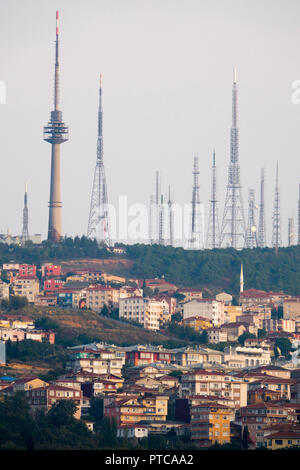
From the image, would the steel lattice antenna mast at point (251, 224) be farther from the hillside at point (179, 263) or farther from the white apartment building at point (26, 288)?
the white apartment building at point (26, 288)

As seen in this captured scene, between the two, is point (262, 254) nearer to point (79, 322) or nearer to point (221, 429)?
point (79, 322)

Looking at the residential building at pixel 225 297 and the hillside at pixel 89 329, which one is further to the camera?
the residential building at pixel 225 297

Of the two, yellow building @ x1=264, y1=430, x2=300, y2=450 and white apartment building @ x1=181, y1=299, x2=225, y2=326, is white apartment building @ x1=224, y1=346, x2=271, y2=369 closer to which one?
white apartment building @ x1=181, y1=299, x2=225, y2=326

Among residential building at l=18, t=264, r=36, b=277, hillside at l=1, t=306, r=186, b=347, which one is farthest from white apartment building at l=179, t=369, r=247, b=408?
residential building at l=18, t=264, r=36, b=277

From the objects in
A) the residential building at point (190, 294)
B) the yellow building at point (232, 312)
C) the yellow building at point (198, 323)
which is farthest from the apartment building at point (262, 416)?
the residential building at point (190, 294)

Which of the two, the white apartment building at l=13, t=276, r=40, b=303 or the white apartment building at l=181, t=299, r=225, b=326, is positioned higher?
the white apartment building at l=13, t=276, r=40, b=303
